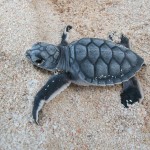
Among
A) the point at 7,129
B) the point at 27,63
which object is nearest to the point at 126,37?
the point at 27,63

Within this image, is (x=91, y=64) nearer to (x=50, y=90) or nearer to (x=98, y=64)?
(x=98, y=64)

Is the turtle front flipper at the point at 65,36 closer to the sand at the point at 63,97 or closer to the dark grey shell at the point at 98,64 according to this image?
the sand at the point at 63,97

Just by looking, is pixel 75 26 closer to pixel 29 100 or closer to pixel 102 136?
pixel 29 100

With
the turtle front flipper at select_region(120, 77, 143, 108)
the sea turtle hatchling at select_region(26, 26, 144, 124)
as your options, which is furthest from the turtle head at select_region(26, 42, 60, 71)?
A: the turtle front flipper at select_region(120, 77, 143, 108)

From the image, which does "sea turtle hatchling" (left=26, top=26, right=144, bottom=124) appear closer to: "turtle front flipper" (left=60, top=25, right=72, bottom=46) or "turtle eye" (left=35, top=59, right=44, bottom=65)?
"turtle eye" (left=35, top=59, right=44, bottom=65)

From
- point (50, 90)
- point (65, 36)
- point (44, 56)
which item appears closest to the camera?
point (50, 90)

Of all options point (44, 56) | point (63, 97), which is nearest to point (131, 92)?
point (63, 97)

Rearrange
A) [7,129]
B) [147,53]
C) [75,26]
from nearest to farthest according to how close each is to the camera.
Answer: [7,129], [147,53], [75,26]
